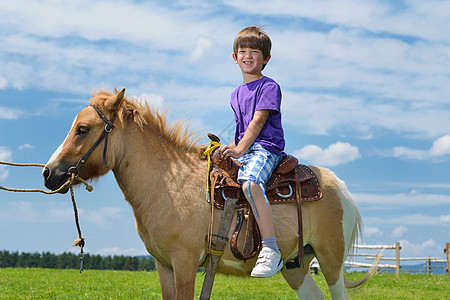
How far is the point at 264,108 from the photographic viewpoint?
14.9 feet

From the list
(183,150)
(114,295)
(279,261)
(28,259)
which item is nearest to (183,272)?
(279,261)

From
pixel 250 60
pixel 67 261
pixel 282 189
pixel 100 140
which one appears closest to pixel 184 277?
pixel 282 189

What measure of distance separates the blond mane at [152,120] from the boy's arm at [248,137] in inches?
21.6

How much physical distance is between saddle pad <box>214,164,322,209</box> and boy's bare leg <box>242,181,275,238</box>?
193 millimetres

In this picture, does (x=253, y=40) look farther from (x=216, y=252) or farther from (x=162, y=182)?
(x=216, y=252)

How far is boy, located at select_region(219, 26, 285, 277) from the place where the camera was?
445cm

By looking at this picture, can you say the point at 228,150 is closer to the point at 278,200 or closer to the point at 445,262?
the point at 278,200

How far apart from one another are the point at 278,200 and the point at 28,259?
24.9 m

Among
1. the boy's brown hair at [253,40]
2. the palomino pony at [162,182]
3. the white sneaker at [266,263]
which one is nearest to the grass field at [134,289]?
the palomino pony at [162,182]

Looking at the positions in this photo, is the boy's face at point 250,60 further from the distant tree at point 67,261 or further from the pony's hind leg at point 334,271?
the distant tree at point 67,261

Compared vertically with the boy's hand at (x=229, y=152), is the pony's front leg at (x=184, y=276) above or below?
below

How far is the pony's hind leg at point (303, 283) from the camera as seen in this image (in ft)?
17.5

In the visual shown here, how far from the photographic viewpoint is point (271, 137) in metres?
4.73

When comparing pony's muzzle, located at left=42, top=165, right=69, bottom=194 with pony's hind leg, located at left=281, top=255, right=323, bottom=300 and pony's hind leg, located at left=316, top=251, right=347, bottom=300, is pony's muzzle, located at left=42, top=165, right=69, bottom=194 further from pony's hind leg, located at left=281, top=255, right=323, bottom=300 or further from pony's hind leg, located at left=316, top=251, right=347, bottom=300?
pony's hind leg, located at left=316, top=251, right=347, bottom=300
